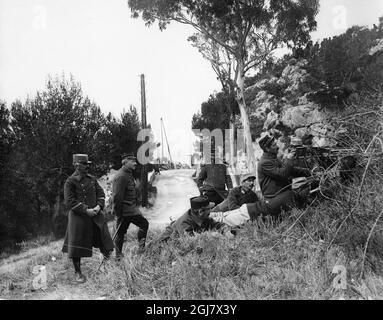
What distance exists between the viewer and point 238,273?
4258 mm

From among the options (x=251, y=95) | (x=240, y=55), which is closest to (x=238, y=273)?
(x=240, y=55)

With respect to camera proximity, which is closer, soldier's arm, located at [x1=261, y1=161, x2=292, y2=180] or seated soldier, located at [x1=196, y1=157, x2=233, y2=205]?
soldier's arm, located at [x1=261, y1=161, x2=292, y2=180]

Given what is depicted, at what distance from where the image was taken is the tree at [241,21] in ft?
50.3

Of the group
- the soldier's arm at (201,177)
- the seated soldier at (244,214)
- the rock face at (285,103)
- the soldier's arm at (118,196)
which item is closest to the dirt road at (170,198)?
the soldier's arm at (201,177)

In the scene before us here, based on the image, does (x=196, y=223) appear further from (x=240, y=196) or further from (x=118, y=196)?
(x=118, y=196)

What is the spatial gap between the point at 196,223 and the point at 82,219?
1.66 meters

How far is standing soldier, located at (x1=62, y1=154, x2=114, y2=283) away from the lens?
16.1ft

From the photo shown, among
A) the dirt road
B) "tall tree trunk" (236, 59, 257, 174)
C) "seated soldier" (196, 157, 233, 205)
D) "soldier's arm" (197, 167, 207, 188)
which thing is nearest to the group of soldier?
"seated soldier" (196, 157, 233, 205)

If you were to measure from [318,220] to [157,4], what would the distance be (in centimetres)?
1260

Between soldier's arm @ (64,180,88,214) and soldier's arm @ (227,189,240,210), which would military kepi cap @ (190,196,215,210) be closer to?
soldier's arm @ (227,189,240,210)

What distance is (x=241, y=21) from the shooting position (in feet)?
51.7

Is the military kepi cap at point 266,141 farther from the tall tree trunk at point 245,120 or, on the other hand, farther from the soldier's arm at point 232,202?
the tall tree trunk at point 245,120

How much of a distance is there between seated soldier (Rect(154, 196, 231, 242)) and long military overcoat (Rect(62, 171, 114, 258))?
991 millimetres

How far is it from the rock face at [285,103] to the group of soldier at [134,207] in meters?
9.77
